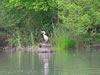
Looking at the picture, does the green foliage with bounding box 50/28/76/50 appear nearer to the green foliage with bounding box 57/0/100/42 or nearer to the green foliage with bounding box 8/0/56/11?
the green foliage with bounding box 57/0/100/42

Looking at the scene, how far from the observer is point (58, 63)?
1978cm

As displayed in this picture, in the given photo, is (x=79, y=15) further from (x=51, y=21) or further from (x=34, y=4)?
(x=34, y=4)

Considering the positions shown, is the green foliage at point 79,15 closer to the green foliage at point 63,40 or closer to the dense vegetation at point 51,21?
the dense vegetation at point 51,21

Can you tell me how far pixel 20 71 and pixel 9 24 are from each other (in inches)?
677

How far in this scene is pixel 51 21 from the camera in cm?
3497

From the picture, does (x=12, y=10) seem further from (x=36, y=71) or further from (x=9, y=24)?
(x=36, y=71)

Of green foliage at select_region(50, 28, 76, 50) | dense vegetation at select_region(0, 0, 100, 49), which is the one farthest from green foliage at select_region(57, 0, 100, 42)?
green foliage at select_region(50, 28, 76, 50)

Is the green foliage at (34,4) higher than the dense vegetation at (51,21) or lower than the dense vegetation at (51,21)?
higher

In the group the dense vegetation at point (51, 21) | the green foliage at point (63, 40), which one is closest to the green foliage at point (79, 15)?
the dense vegetation at point (51, 21)

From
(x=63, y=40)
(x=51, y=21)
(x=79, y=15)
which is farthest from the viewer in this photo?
(x=51, y=21)

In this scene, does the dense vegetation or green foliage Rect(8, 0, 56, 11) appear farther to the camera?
green foliage Rect(8, 0, 56, 11)

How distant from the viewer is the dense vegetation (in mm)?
31078

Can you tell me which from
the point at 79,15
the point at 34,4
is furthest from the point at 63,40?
the point at 34,4

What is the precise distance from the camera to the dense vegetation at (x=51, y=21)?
31078 mm
